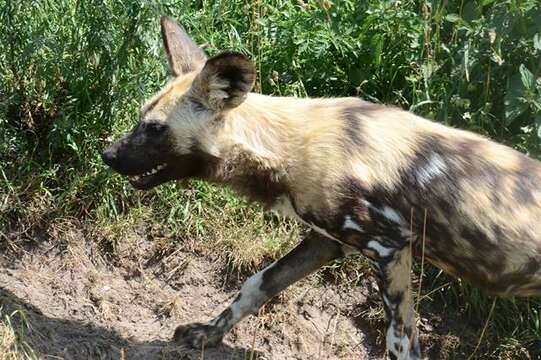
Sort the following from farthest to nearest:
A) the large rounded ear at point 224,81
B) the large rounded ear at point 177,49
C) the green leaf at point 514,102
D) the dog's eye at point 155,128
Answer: the green leaf at point 514,102
the large rounded ear at point 177,49
the dog's eye at point 155,128
the large rounded ear at point 224,81

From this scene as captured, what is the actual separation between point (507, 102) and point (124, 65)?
5.40 ft

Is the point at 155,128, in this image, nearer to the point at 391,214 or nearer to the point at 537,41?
the point at 391,214

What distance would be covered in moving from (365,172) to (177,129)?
73cm

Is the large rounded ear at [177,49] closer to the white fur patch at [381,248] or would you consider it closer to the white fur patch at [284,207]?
the white fur patch at [284,207]

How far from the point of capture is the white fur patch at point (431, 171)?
11.6 feet

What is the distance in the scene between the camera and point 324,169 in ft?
11.4

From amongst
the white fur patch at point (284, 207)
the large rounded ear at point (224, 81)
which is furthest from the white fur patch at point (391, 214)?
the large rounded ear at point (224, 81)

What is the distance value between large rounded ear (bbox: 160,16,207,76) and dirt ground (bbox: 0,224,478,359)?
964mm

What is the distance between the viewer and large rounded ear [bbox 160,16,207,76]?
386cm

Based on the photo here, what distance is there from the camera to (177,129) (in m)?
3.66

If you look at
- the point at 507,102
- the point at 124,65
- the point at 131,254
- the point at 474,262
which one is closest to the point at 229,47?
the point at 124,65

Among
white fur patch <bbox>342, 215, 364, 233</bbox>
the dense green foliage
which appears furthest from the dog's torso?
the dense green foliage

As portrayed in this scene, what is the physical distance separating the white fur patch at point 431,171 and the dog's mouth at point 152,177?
96cm

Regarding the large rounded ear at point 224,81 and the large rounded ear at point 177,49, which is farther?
the large rounded ear at point 177,49
